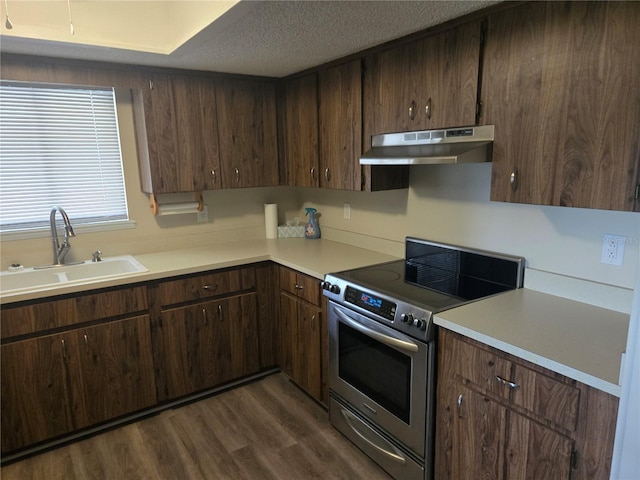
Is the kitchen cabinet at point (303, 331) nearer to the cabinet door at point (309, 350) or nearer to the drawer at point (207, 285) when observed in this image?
the cabinet door at point (309, 350)

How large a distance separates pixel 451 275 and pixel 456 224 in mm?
284

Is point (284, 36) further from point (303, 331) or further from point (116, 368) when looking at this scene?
point (116, 368)

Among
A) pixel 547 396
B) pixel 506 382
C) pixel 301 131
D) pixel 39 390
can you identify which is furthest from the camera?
pixel 301 131

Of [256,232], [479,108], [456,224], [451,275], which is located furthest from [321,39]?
[256,232]

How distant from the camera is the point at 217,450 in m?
2.28

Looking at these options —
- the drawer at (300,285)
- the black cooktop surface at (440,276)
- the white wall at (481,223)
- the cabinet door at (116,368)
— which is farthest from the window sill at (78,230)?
the black cooktop surface at (440,276)

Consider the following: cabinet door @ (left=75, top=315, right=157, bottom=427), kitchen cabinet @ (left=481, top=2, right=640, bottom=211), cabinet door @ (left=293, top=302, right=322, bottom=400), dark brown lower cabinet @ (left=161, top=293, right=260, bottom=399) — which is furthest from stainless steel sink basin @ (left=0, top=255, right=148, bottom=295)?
kitchen cabinet @ (left=481, top=2, right=640, bottom=211)

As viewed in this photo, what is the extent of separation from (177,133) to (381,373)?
1.99 m

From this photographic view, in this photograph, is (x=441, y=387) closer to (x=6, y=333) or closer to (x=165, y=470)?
(x=165, y=470)

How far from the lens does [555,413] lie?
1.34 metres

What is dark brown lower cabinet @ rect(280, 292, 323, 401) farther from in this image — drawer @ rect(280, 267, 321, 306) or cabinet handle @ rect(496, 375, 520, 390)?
cabinet handle @ rect(496, 375, 520, 390)

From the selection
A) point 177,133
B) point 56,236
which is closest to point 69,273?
point 56,236

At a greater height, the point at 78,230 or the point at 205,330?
the point at 78,230

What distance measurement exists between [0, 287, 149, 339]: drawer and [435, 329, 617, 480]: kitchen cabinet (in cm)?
174
